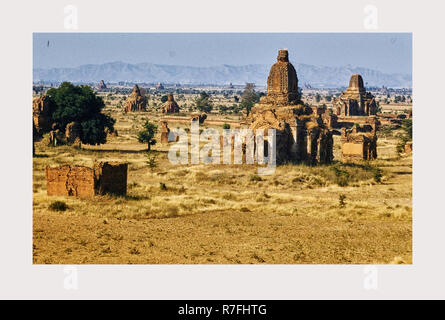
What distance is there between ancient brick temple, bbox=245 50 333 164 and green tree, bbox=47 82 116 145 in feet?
41.6

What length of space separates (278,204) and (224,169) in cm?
850

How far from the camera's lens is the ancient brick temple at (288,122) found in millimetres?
33031

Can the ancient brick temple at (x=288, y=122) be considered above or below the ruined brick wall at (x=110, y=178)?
above

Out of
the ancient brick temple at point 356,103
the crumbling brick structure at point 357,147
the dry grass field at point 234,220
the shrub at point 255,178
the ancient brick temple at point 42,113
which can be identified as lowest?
the dry grass field at point 234,220

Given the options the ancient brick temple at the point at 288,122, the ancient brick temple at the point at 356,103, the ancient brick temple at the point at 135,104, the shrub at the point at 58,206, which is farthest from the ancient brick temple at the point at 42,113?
the ancient brick temple at the point at 356,103

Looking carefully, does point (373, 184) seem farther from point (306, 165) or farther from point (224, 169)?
point (224, 169)

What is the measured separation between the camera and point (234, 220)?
19656 mm

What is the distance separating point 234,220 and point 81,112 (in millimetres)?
24717

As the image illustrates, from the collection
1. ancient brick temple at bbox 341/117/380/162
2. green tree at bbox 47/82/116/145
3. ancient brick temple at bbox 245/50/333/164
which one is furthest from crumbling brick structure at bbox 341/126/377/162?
green tree at bbox 47/82/116/145

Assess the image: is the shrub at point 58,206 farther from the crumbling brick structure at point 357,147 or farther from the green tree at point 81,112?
the crumbling brick structure at point 357,147

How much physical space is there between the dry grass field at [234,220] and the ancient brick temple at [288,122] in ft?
6.15

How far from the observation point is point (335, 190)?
27312 millimetres

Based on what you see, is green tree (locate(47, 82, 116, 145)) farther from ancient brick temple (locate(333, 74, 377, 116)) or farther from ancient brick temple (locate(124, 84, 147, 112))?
ancient brick temple (locate(124, 84, 147, 112))

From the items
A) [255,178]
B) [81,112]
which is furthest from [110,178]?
[81,112]
